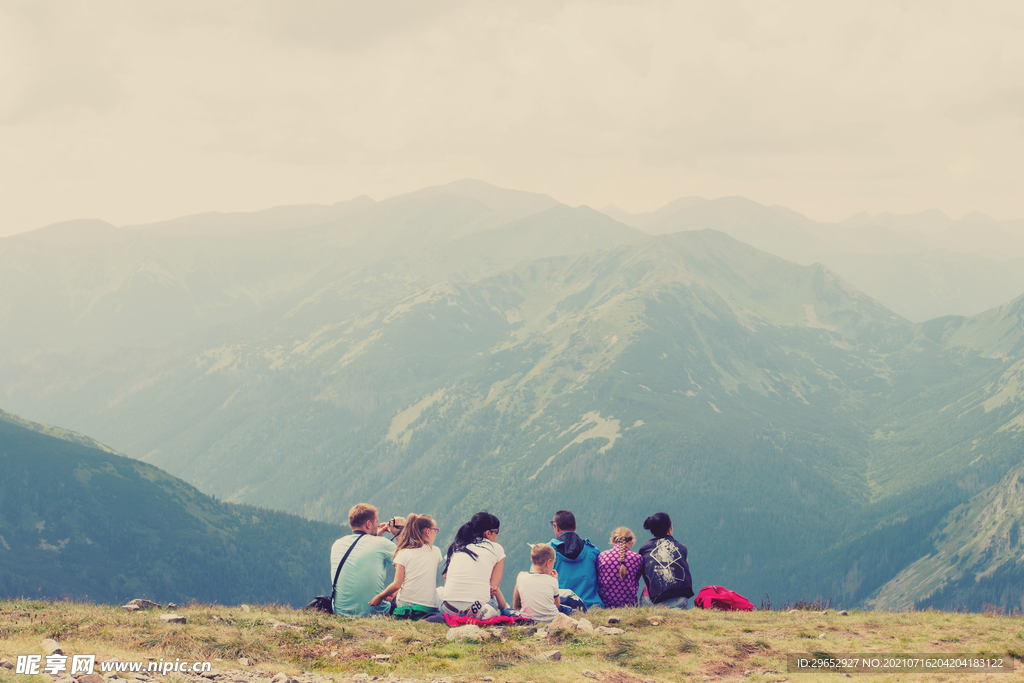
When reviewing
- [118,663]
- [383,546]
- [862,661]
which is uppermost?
[383,546]

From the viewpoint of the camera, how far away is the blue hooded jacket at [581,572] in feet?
86.7

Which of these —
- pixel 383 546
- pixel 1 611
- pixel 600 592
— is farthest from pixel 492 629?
pixel 1 611

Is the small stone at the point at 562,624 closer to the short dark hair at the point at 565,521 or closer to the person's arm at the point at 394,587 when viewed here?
the short dark hair at the point at 565,521

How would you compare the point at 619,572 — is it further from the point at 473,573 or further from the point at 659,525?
the point at 473,573

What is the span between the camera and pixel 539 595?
22.9 metres

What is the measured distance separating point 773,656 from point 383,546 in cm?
1243

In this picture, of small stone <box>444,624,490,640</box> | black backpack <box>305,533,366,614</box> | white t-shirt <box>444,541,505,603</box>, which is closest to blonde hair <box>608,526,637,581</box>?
white t-shirt <box>444,541,505,603</box>

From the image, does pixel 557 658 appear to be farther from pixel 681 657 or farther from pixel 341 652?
pixel 341 652

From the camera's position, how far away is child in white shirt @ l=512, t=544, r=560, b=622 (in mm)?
22828

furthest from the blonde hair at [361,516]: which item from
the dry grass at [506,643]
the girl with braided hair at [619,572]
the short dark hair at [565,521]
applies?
the girl with braided hair at [619,572]

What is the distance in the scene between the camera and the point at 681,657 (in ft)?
66.6

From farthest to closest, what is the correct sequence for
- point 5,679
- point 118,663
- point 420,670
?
1. point 420,670
2. point 118,663
3. point 5,679

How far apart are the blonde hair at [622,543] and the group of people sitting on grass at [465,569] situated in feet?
0.12

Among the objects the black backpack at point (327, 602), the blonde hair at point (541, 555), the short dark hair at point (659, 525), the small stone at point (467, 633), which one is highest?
the short dark hair at point (659, 525)
